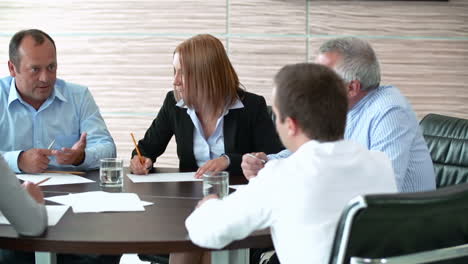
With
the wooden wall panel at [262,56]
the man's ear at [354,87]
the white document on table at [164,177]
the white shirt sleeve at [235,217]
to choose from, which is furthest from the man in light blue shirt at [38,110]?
the wooden wall panel at [262,56]

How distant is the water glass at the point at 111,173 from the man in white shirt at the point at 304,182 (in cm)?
87

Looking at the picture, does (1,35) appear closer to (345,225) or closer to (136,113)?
(136,113)

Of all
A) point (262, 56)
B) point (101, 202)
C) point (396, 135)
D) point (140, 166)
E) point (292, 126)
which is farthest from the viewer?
point (262, 56)

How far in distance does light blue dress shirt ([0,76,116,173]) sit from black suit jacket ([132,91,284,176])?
242 mm

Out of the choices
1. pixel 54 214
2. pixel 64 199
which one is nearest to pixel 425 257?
pixel 54 214

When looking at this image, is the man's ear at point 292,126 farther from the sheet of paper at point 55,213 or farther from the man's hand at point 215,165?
the man's hand at point 215,165

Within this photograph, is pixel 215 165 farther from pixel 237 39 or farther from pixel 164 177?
pixel 237 39

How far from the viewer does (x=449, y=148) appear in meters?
3.02

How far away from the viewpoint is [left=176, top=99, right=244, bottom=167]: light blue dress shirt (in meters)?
3.26

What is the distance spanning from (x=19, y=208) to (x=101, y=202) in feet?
1.50

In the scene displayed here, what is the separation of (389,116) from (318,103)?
2.80ft

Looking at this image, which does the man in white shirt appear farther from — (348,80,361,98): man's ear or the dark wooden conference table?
(348,80,361,98): man's ear

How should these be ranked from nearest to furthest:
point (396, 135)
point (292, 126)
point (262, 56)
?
point (292, 126)
point (396, 135)
point (262, 56)

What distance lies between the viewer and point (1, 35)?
16.5ft
